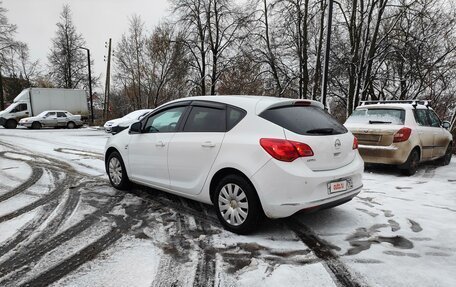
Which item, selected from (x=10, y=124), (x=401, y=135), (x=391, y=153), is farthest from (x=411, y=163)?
(x=10, y=124)

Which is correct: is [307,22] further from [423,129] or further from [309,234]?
[309,234]

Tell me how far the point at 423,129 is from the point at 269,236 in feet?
18.7

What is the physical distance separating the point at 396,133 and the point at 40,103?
27650 mm

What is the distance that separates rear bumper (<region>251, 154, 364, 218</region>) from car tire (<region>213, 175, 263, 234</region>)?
124mm

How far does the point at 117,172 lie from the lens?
604 centimetres


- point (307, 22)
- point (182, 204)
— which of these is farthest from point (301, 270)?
point (307, 22)

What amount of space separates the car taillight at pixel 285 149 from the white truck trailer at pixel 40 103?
88.9 feet

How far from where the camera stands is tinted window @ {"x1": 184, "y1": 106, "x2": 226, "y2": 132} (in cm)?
431

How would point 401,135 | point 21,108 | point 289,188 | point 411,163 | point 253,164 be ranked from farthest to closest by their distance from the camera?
point 21,108, point 411,163, point 401,135, point 253,164, point 289,188

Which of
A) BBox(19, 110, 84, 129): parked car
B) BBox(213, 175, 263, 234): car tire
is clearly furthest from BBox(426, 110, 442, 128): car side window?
BBox(19, 110, 84, 129): parked car

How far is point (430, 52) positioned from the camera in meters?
17.9

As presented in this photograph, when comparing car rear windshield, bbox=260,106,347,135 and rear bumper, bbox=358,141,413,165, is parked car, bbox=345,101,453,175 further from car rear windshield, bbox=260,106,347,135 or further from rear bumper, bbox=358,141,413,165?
car rear windshield, bbox=260,106,347,135

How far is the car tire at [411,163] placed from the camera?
739cm

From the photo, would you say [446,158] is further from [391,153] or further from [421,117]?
[391,153]
